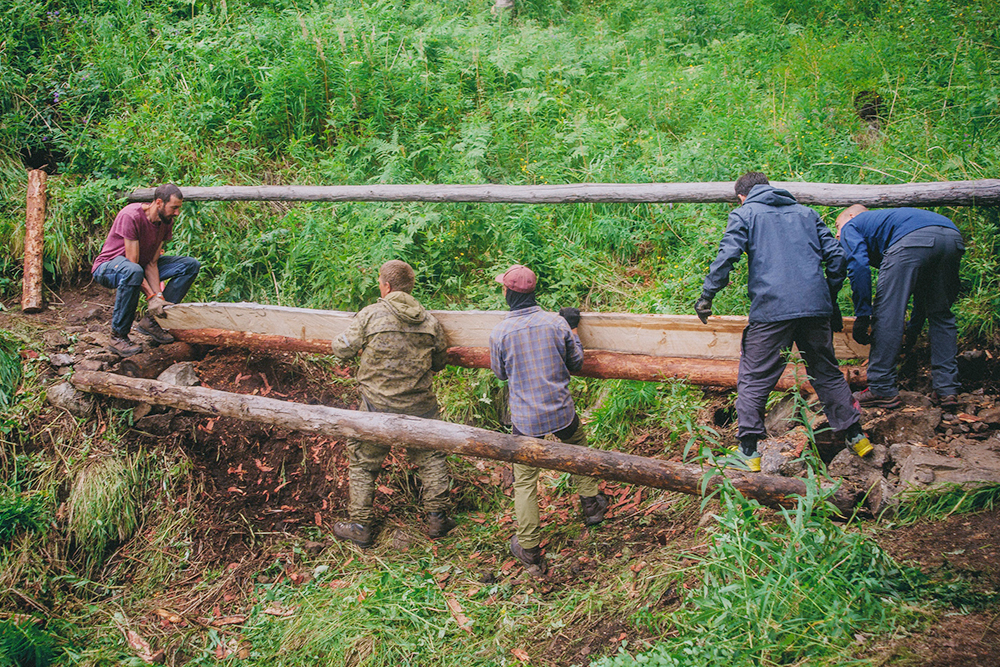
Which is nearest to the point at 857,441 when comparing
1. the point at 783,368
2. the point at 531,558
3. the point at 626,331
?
the point at 783,368

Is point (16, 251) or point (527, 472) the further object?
point (16, 251)

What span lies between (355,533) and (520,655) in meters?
2.01

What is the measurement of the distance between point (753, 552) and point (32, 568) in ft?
18.8

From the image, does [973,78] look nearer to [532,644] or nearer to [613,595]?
[613,595]

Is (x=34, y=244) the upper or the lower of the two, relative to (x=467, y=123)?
lower

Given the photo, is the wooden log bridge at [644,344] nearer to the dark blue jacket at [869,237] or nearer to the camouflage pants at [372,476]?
the dark blue jacket at [869,237]

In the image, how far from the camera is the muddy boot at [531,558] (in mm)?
4805

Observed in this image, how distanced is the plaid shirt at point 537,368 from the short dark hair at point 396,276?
1024mm

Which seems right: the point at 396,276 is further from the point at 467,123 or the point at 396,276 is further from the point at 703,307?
the point at 467,123

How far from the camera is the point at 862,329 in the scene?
484cm

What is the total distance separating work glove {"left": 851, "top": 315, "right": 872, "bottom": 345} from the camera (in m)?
4.82

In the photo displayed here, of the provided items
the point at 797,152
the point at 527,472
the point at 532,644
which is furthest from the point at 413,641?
the point at 797,152

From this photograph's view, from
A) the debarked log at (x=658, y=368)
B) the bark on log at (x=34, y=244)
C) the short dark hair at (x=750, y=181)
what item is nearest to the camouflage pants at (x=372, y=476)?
the debarked log at (x=658, y=368)

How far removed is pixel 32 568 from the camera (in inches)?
206
